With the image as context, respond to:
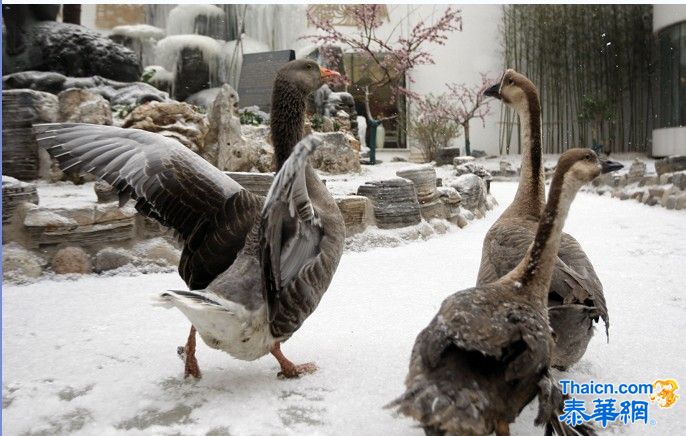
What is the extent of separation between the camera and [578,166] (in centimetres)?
126

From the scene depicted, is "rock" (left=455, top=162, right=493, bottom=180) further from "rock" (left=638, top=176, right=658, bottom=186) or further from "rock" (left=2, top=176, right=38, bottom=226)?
"rock" (left=2, top=176, right=38, bottom=226)

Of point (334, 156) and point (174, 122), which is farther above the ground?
point (174, 122)

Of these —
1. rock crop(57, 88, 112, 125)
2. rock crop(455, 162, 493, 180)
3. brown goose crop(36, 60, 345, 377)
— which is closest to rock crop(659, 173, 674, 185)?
rock crop(455, 162, 493, 180)

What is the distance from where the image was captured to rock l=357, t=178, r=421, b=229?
3.76 m

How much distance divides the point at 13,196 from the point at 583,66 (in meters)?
4.44

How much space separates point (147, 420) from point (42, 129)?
0.98m

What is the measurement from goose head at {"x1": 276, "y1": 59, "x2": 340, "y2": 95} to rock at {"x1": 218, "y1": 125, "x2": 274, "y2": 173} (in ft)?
9.60

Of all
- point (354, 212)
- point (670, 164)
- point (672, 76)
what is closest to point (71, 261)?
point (354, 212)

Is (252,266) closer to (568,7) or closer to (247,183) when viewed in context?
(247,183)

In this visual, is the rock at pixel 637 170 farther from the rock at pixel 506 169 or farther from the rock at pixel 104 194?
the rock at pixel 104 194

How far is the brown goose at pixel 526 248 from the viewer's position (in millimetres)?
1395

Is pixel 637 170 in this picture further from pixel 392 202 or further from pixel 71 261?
pixel 71 261

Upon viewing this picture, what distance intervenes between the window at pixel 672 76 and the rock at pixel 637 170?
1.91 ft

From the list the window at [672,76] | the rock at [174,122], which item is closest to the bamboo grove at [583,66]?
the window at [672,76]
